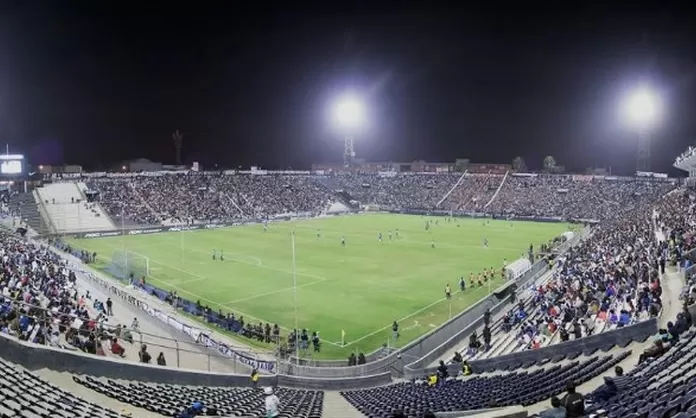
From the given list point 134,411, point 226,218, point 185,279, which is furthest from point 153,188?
point 134,411

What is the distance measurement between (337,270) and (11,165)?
145 ft

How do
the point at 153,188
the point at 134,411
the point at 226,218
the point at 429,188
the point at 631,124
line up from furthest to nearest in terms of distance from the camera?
the point at 429,188 < the point at 631,124 < the point at 153,188 < the point at 226,218 < the point at 134,411

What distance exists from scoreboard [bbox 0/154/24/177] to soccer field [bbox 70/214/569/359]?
15.5m

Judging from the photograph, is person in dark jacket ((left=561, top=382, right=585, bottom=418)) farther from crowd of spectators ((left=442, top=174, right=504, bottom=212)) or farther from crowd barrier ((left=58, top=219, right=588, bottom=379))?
crowd of spectators ((left=442, top=174, right=504, bottom=212))

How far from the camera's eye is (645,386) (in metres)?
10.5

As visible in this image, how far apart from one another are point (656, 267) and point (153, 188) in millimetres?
71413

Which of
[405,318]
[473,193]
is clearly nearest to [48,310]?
[405,318]

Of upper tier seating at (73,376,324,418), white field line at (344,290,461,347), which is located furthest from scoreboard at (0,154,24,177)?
upper tier seating at (73,376,324,418)

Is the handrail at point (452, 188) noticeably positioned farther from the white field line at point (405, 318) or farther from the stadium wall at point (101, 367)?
the stadium wall at point (101, 367)

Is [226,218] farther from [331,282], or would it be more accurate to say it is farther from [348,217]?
[331,282]

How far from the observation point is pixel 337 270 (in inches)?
1708

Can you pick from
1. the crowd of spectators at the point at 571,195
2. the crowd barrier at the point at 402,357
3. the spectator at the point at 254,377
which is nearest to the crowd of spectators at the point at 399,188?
the crowd of spectators at the point at 571,195

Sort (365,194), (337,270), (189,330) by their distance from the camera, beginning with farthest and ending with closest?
1. (365,194)
2. (337,270)
3. (189,330)

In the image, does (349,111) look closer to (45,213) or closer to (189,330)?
(45,213)
